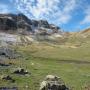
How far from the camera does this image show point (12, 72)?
73.3 m

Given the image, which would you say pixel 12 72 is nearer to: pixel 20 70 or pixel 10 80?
pixel 20 70

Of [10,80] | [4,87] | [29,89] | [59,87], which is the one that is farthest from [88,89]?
[10,80]

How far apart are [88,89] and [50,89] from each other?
20.6 ft

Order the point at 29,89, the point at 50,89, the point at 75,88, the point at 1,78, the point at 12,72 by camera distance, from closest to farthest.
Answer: the point at 50,89
the point at 29,89
the point at 75,88
the point at 1,78
the point at 12,72

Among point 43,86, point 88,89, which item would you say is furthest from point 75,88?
point 43,86

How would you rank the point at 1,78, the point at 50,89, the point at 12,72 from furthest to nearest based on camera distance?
→ the point at 12,72
the point at 1,78
the point at 50,89

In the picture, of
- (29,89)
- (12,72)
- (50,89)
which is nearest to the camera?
(50,89)

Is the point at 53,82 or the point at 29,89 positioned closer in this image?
the point at 53,82

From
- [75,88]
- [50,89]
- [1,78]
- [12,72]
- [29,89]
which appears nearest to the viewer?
[50,89]

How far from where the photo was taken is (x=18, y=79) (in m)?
62.9

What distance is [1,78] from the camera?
59219 mm

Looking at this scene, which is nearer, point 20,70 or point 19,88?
point 19,88

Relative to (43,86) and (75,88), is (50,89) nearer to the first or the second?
(43,86)

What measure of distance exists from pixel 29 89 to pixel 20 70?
24.5m
